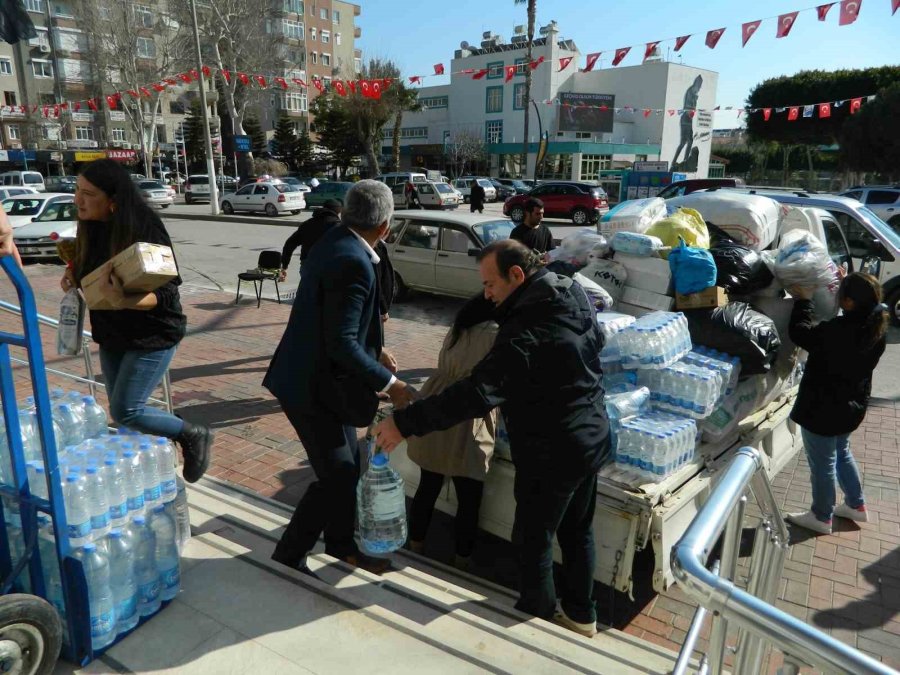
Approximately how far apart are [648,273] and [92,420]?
3900 mm

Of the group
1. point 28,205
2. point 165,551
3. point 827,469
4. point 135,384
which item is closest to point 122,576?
point 165,551

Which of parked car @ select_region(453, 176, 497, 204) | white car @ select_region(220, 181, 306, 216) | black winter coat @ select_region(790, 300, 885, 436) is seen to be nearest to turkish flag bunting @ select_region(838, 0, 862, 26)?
black winter coat @ select_region(790, 300, 885, 436)

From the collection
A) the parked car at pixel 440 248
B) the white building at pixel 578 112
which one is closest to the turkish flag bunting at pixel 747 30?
the parked car at pixel 440 248

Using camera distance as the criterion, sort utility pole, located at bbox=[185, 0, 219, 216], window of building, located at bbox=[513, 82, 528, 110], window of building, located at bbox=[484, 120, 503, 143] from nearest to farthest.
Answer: utility pole, located at bbox=[185, 0, 219, 216] → window of building, located at bbox=[513, 82, 528, 110] → window of building, located at bbox=[484, 120, 503, 143]

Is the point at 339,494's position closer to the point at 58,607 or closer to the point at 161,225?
the point at 58,607

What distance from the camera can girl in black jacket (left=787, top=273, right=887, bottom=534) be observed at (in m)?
3.68

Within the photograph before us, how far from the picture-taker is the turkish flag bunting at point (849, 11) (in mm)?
12352

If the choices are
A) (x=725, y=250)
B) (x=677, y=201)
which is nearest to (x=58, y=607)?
(x=725, y=250)

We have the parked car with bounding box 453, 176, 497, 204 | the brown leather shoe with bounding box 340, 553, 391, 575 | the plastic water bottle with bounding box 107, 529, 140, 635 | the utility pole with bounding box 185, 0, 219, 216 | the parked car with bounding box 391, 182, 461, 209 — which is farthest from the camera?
the parked car with bounding box 453, 176, 497, 204

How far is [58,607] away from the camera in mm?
2428

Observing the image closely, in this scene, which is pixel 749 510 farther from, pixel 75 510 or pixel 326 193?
pixel 326 193

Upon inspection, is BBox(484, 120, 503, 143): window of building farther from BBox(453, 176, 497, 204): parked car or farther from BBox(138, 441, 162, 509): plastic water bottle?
BBox(138, 441, 162, 509): plastic water bottle

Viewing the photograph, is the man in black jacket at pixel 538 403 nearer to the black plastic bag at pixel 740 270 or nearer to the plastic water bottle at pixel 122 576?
the plastic water bottle at pixel 122 576

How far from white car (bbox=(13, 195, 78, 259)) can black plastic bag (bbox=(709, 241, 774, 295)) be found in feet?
43.8
